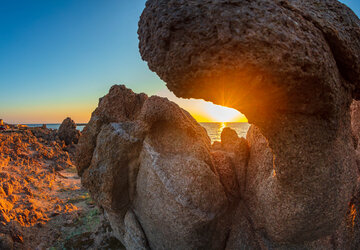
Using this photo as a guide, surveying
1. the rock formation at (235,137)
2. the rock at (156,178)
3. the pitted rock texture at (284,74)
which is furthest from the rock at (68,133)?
the pitted rock texture at (284,74)

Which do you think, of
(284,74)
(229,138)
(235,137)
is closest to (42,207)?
(229,138)

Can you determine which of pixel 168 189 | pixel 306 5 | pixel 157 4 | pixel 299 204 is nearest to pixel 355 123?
pixel 299 204

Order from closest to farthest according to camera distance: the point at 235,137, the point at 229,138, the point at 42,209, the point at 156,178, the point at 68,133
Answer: the point at 156,178, the point at 235,137, the point at 229,138, the point at 42,209, the point at 68,133

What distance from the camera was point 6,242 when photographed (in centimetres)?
559

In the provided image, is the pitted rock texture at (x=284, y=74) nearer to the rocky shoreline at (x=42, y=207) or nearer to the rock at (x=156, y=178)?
the rock at (x=156, y=178)

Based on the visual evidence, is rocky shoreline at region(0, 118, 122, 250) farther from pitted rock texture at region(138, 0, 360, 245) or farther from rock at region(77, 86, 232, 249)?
pitted rock texture at region(138, 0, 360, 245)

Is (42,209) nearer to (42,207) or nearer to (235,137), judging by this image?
(42,207)

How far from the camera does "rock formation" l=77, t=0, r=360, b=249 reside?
6.32 feet

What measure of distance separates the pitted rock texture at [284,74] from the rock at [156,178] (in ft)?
4.63

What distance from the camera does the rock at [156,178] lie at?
12.8 feet

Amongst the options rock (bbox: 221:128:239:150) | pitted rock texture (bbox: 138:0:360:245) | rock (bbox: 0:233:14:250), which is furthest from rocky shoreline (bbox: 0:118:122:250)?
pitted rock texture (bbox: 138:0:360:245)

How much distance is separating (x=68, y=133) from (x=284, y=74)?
967 inches

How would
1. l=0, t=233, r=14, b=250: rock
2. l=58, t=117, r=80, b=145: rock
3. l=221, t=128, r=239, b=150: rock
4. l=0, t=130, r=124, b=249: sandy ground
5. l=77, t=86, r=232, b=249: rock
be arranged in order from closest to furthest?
l=77, t=86, r=232, b=249: rock < l=0, t=233, r=14, b=250: rock < l=221, t=128, r=239, b=150: rock < l=0, t=130, r=124, b=249: sandy ground < l=58, t=117, r=80, b=145: rock

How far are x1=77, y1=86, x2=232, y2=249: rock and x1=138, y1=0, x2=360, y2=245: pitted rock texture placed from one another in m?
1.41
